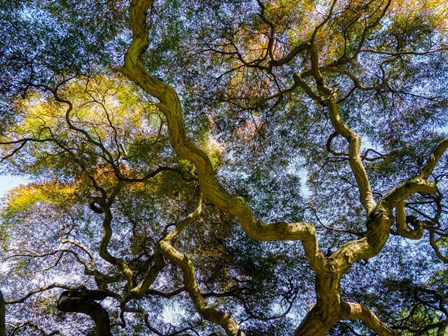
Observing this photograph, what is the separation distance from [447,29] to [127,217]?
481 centimetres

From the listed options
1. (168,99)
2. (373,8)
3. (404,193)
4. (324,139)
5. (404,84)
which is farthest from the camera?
(324,139)

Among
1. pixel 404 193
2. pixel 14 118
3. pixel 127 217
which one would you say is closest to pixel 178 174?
pixel 127 217

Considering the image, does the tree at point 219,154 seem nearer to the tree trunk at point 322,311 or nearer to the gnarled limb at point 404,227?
the gnarled limb at point 404,227

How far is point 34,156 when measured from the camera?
5.75 m

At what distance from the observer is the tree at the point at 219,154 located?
15.2 ft

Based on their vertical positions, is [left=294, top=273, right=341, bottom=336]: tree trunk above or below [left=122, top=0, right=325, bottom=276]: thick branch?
below

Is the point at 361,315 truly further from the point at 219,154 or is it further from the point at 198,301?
the point at 219,154

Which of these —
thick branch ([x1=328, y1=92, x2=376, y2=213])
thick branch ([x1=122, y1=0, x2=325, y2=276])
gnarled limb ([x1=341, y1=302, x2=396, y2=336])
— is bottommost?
gnarled limb ([x1=341, y1=302, x2=396, y2=336])

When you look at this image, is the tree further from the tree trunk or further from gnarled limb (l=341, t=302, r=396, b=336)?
the tree trunk

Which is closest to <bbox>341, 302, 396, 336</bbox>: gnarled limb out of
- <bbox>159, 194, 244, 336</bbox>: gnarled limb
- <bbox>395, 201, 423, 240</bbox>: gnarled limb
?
<bbox>395, 201, 423, 240</bbox>: gnarled limb

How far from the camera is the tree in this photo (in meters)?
4.62

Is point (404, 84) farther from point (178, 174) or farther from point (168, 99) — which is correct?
point (168, 99)

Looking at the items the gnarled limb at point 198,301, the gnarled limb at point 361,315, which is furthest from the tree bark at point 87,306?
the gnarled limb at point 361,315

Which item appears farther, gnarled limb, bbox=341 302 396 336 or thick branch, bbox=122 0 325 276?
gnarled limb, bbox=341 302 396 336
